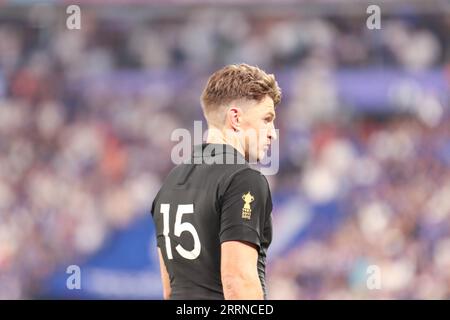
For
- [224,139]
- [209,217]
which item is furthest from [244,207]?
[224,139]

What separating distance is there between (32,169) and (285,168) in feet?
12.3

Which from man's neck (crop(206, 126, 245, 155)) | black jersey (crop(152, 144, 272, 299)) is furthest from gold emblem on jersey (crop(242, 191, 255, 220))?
man's neck (crop(206, 126, 245, 155))

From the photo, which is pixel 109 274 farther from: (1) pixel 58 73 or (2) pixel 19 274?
(1) pixel 58 73

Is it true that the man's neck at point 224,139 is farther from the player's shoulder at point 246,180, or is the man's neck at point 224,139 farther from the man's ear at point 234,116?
the player's shoulder at point 246,180

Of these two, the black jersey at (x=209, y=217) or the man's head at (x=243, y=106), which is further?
the man's head at (x=243, y=106)

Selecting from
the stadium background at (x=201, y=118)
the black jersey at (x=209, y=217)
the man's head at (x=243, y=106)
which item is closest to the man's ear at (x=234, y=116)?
the man's head at (x=243, y=106)

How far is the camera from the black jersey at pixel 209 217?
10.6ft

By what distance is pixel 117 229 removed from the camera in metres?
12.0

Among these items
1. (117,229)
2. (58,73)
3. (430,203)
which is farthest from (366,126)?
(58,73)

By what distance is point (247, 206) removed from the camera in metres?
3.24

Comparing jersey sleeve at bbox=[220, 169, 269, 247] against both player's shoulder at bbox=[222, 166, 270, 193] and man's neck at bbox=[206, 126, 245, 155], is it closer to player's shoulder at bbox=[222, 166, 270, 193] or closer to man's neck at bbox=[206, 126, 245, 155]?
player's shoulder at bbox=[222, 166, 270, 193]

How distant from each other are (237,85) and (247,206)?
0.53 meters

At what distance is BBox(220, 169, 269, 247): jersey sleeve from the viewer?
10.6ft
